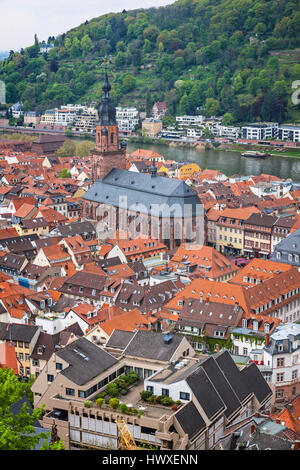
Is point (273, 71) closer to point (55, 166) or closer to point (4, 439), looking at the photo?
point (55, 166)

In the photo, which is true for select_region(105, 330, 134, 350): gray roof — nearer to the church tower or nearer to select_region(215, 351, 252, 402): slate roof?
select_region(215, 351, 252, 402): slate roof

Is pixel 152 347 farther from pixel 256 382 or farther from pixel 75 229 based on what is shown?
pixel 75 229

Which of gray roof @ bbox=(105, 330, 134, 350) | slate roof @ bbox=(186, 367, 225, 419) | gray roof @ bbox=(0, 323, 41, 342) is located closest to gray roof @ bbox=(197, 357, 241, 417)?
slate roof @ bbox=(186, 367, 225, 419)

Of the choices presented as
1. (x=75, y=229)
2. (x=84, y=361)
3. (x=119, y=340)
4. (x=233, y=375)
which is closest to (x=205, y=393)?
(x=233, y=375)

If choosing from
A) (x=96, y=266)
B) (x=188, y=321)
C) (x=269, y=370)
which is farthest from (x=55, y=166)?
(x=269, y=370)

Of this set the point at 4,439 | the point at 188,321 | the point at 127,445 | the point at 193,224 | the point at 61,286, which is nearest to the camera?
the point at 4,439

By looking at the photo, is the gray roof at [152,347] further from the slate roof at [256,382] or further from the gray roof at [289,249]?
the gray roof at [289,249]
